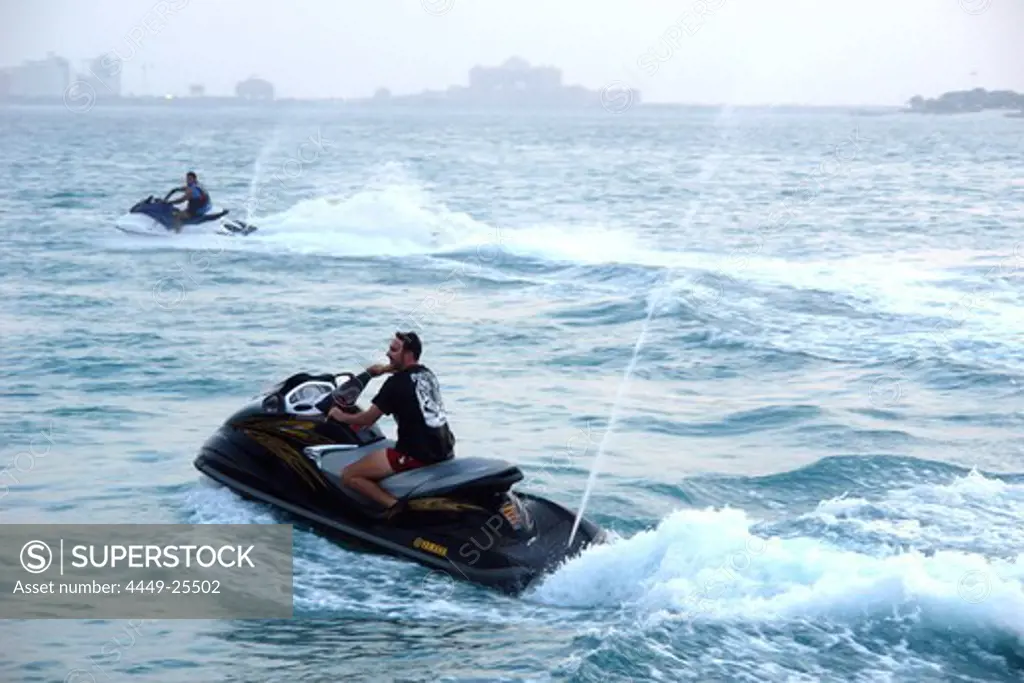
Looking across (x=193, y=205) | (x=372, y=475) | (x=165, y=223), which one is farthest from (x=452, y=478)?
(x=165, y=223)

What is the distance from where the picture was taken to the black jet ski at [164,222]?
29.0 meters

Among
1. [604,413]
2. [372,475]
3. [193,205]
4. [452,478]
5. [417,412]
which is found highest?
[417,412]

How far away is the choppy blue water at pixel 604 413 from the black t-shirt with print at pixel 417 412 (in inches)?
34.3

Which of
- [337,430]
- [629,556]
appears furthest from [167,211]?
[629,556]

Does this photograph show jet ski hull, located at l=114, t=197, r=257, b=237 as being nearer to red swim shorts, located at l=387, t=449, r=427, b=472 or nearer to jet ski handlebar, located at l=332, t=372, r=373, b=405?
jet ski handlebar, located at l=332, t=372, r=373, b=405

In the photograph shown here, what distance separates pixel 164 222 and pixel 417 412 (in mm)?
20102

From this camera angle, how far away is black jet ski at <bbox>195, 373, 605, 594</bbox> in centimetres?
997

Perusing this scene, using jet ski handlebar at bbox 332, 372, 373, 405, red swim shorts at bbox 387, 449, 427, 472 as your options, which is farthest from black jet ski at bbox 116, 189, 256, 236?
red swim shorts at bbox 387, 449, 427, 472

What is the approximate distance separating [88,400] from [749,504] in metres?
7.41

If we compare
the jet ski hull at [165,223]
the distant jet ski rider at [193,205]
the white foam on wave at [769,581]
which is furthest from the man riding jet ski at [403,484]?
the jet ski hull at [165,223]

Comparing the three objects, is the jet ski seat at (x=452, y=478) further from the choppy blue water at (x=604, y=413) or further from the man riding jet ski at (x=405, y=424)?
the choppy blue water at (x=604, y=413)

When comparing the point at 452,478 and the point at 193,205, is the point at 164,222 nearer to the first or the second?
the point at 193,205

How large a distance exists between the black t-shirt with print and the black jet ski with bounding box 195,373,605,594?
144 mm

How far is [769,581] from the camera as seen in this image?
32.2 feet
